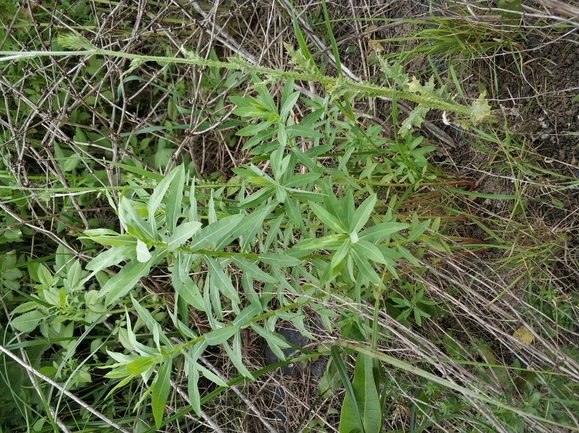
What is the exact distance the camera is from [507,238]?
6.41ft

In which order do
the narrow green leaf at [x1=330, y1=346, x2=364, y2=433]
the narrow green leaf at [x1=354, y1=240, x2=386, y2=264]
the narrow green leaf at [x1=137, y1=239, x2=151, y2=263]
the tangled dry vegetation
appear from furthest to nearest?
1. the tangled dry vegetation
2. the narrow green leaf at [x1=330, y1=346, x2=364, y2=433]
3. the narrow green leaf at [x1=354, y1=240, x2=386, y2=264]
4. the narrow green leaf at [x1=137, y1=239, x2=151, y2=263]

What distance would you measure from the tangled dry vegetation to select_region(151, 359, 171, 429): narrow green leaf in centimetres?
16

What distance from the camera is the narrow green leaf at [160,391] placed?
1.24 m

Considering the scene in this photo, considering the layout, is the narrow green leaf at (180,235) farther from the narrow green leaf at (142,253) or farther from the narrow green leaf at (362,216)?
the narrow green leaf at (362,216)

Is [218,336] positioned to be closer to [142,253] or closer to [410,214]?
[142,253]

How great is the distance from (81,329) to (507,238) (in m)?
2.15

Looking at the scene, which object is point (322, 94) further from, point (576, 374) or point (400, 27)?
point (576, 374)

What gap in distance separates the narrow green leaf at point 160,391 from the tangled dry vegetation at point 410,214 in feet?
0.52

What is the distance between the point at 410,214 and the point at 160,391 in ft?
3.78

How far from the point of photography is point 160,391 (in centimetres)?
125

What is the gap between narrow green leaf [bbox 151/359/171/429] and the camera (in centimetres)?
124

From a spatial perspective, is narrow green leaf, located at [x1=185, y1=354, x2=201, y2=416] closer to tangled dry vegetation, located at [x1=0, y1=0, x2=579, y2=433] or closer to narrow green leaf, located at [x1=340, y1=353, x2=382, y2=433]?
tangled dry vegetation, located at [x1=0, y1=0, x2=579, y2=433]

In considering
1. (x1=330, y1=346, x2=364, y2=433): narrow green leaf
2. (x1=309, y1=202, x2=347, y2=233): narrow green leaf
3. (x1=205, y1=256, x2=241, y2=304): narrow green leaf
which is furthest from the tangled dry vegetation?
(x1=309, y1=202, x2=347, y2=233): narrow green leaf

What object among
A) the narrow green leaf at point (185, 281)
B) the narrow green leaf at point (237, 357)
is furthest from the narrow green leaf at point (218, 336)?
the narrow green leaf at point (185, 281)
